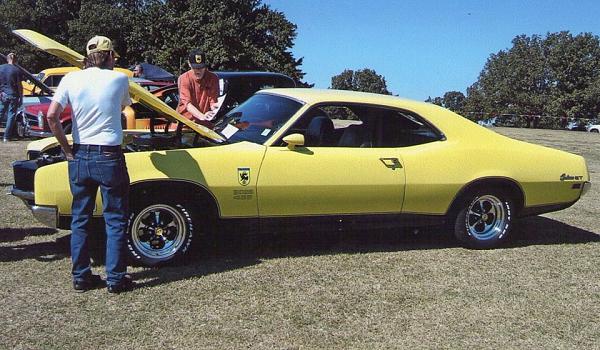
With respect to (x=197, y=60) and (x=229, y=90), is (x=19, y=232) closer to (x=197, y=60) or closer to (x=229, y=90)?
(x=197, y=60)

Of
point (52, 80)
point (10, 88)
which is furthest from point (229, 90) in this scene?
point (52, 80)

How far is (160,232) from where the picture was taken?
482 cm

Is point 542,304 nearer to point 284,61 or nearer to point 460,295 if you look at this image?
point 460,295

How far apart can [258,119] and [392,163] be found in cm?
126

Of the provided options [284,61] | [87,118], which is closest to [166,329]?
[87,118]

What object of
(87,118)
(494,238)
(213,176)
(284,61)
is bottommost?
(494,238)

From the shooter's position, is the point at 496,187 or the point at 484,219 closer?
the point at 496,187

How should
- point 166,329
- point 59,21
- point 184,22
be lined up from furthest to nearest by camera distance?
point 59,21 < point 184,22 < point 166,329

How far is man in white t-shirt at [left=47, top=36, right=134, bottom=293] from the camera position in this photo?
4.10 meters

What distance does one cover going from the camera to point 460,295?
4.57 m

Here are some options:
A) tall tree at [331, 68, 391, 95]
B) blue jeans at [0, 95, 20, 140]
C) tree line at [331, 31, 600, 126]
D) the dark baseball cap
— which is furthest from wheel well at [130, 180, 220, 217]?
tall tree at [331, 68, 391, 95]

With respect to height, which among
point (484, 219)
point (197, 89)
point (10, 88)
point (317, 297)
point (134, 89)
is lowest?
point (317, 297)

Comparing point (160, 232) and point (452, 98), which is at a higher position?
point (452, 98)

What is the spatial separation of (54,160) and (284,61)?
42923 mm
